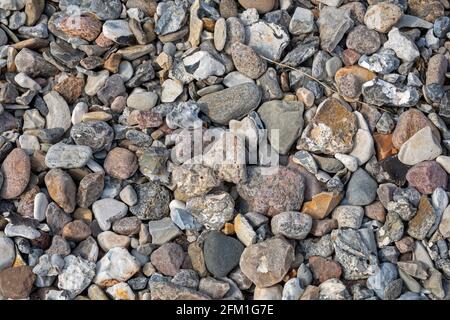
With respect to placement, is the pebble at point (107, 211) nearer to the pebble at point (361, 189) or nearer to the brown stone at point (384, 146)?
the pebble at point (361, 189)

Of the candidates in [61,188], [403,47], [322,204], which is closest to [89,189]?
[61,188]

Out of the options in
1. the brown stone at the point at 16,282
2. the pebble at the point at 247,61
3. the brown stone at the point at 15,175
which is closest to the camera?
the brown stone at the point at 16,282

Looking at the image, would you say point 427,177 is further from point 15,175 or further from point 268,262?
point 15,175

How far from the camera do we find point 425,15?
1.78 meters

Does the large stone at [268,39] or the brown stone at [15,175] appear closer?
the brown stone at [15,175]

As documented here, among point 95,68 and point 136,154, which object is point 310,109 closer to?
point 136,154

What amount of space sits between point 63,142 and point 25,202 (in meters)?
0.21

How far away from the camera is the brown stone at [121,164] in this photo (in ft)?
5.24

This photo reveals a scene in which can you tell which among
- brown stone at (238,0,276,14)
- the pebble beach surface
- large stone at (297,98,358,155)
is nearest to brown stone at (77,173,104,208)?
the pebble beach surface

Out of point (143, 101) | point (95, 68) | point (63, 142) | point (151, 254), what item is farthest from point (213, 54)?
point (151, 254)

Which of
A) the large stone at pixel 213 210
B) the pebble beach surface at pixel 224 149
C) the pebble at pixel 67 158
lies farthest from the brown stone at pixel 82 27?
the large stone at pixel 213 210

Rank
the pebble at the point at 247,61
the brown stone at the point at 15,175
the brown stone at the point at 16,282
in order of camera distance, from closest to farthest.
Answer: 1. the brown stone at the point at 16,282
2. the brown stone at the point at 15,175
3. the pebble at the point at 247,61

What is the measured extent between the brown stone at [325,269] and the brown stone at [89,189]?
642 mm

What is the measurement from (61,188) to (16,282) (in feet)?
0.90
